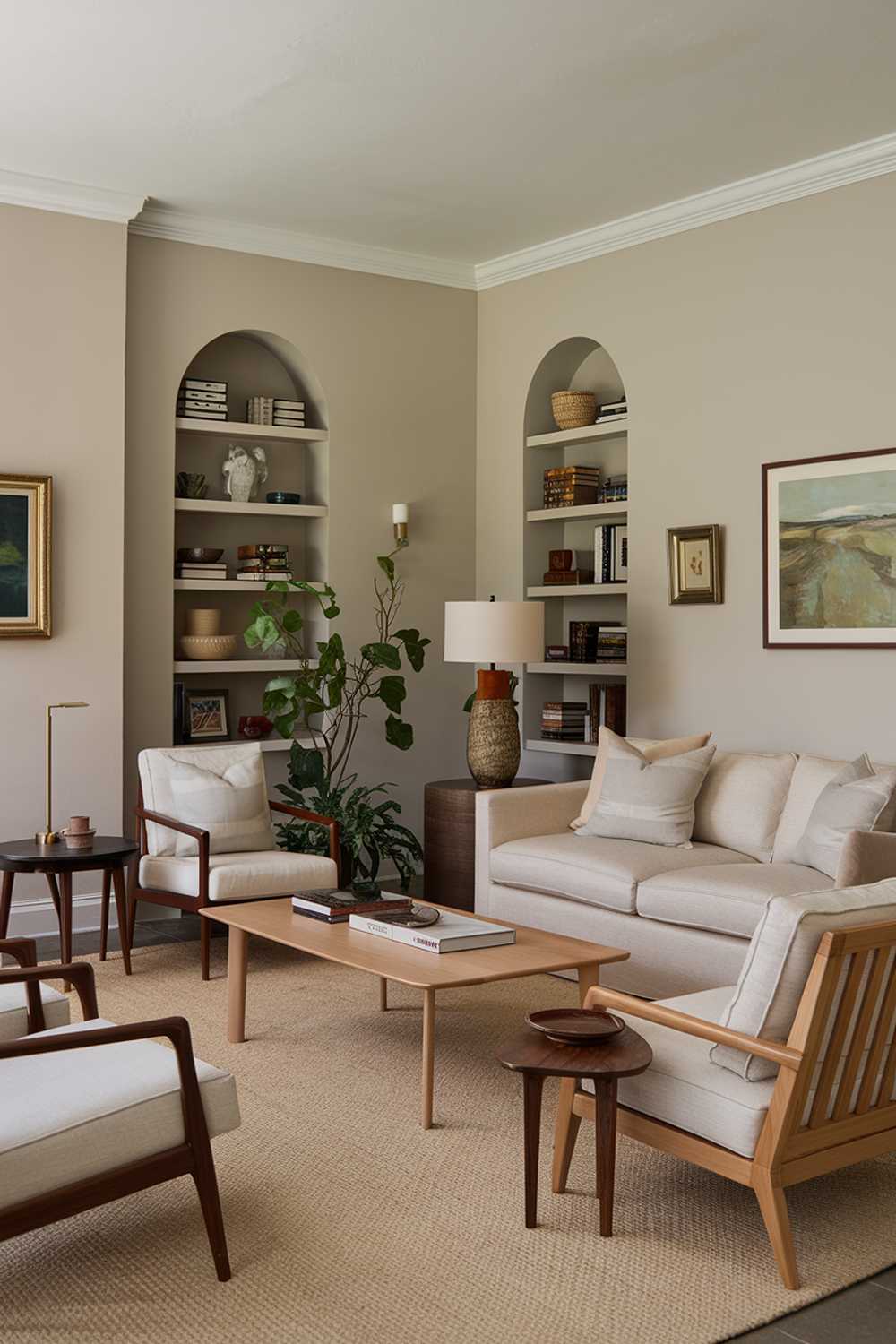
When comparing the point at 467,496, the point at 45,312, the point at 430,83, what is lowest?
the point at 467,496

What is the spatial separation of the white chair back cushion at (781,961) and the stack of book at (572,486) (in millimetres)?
4143

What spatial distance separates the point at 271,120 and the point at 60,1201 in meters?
3.97

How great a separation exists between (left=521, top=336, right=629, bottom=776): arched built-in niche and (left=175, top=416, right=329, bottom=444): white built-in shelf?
112 centimetres

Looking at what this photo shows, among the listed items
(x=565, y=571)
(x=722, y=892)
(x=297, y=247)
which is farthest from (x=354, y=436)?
(x=722, y=892)

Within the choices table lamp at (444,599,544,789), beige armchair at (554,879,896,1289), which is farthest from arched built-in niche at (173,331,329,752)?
beige armchair at (554,879,896,1289)

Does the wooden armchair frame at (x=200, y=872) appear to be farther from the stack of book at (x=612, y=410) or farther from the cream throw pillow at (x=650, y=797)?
the stack of book at (x=612, y=410)

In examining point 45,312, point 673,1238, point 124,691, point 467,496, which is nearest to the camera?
point 673,1238

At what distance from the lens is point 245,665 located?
659cm

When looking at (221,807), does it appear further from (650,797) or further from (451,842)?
(650,797)

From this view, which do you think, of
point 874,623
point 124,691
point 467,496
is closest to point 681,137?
point 874,623

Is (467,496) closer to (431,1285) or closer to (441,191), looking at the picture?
(441,191)

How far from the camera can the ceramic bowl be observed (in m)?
6.48

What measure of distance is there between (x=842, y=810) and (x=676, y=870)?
0.66 metres

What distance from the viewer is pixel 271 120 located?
5004 millimetres
